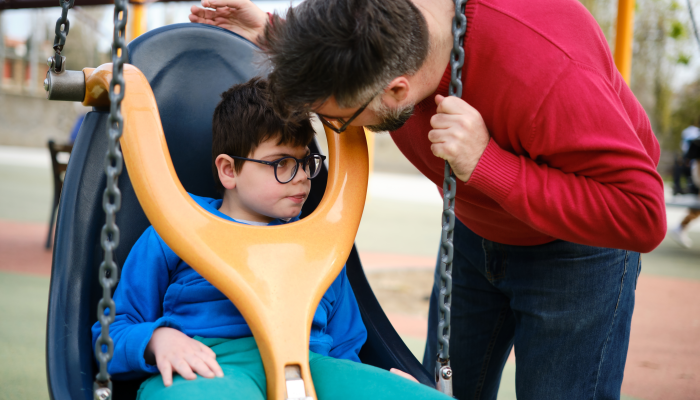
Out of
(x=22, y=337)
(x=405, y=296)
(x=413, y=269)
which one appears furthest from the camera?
(x=413, y=269)

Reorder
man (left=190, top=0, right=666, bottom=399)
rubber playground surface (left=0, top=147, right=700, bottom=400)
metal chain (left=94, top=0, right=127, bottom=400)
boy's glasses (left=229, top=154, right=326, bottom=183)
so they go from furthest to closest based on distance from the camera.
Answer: rubber playground surface (left=0, top=147, right=700, bottom=400) → boy's glasses (left=229, top=154, right=326, bottom=183) → man (left=190, top=0, right=666, bottom=399) → metal chain (left=94, top=0, right=127, bottom=400)

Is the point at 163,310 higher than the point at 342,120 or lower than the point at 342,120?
lower

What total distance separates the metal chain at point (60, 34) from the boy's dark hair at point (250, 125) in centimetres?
38

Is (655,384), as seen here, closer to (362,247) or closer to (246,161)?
(246,161)

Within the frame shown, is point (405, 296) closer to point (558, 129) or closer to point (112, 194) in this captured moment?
point (558, 129)

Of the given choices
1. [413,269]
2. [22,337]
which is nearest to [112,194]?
[22,337]

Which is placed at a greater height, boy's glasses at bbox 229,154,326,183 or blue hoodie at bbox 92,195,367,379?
boy's glasses at bbox 229,154,326,183

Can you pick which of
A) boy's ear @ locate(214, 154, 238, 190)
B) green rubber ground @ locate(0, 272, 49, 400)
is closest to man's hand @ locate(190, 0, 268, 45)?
boy's ear @ locate(214, 154, 238, 190)

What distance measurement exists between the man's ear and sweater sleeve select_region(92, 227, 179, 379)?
608 mm

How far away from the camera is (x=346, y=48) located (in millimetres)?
1045

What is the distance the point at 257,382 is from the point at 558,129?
0.76m

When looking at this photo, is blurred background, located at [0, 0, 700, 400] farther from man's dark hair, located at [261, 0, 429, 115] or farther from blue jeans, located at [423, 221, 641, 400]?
blue jeans, located at [423, 221, 641, 400]

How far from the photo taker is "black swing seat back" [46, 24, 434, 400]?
126cm

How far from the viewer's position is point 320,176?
1729mm
